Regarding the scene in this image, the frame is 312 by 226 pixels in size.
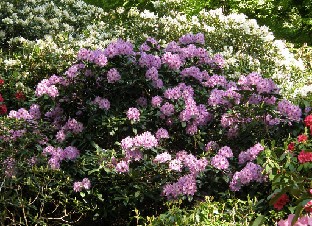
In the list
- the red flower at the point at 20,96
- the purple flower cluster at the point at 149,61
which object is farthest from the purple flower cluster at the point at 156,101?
the red flower at the point at 20,96

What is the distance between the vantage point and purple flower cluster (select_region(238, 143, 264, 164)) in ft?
11.9

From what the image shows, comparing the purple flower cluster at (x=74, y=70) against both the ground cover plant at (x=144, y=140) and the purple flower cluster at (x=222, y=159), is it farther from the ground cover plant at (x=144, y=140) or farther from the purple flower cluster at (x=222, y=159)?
the purple flower cluster at (x=222, y=159)

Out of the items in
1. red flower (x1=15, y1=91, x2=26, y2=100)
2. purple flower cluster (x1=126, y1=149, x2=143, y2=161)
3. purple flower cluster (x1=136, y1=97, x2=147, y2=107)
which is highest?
purple flower cluster (x1=136, y1=97, x2=147, y2=107)

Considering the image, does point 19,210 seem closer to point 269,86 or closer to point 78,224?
point 78,224

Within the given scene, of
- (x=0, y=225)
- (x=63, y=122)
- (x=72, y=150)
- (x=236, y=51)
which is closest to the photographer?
(x=0, y=225)

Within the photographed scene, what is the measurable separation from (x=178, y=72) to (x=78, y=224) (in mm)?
1524

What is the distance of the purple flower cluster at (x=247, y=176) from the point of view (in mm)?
3459

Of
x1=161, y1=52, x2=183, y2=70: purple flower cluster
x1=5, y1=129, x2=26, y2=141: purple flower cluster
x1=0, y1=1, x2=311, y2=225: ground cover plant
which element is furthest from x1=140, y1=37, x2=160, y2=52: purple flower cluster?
x1=5, y1=129, x2=26, y2=141: purple flower cluster

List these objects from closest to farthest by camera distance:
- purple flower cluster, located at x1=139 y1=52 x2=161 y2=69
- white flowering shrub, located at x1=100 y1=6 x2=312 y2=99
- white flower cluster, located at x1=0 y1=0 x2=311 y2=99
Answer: purple flower cluster, located at x1=139 y1=52 x2=161 y2=69 < white flower cluster, located at x1=0 y1=0 x2=311 y2=99 < white flowering shrub, located at x1=100 y1=6 x2=312 y2=99

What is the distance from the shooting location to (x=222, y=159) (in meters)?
3.64

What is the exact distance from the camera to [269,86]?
3.88 meters

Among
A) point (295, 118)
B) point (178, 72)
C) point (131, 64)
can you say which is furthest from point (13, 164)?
point (295, 118)

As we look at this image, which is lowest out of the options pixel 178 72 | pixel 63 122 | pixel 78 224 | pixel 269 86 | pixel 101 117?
pixel 78 224

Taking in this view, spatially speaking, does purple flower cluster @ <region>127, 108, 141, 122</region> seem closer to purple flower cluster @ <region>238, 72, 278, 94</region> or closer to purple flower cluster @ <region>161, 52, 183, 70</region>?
purple flower cluster @ <region>161, 52, 183, 70</region>
